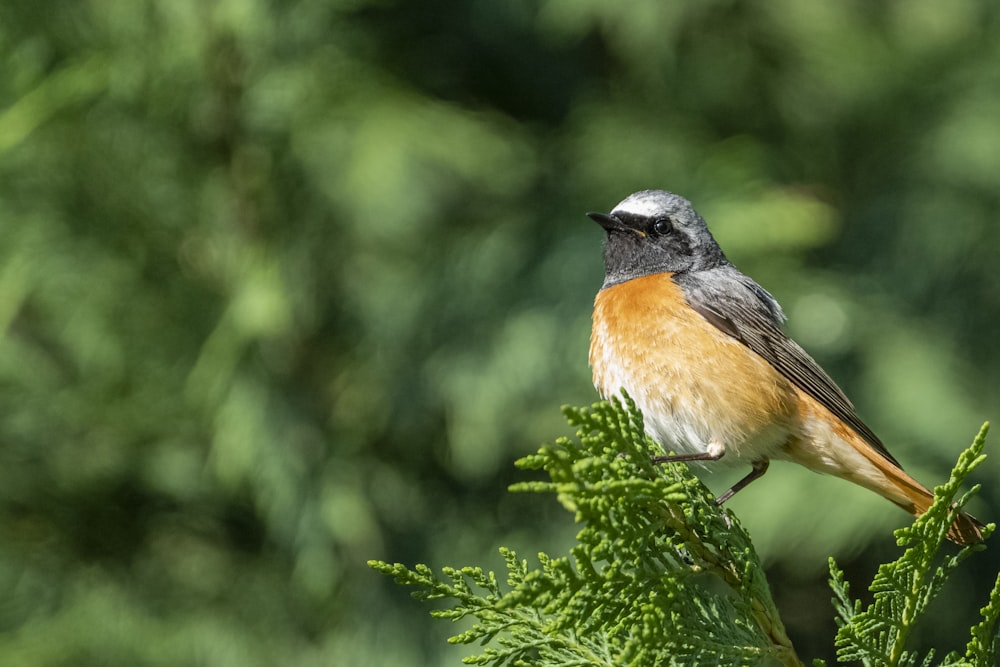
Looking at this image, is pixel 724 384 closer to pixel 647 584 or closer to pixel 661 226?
pixel 661 226

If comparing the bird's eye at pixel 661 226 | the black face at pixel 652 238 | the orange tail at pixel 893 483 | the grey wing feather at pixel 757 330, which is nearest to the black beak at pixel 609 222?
the black face at pixel 652 238

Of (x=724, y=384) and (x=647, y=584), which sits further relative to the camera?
(x=724, y=384)

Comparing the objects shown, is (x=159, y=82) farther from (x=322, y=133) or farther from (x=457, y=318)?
(x=457, y=318)

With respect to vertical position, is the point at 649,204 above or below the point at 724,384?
above

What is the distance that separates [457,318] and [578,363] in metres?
0.63

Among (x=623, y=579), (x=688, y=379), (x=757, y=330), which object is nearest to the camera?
(x=623, y=579)

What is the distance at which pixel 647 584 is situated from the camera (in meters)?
1.99

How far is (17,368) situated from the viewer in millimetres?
5344

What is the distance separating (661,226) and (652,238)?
0.16 feet

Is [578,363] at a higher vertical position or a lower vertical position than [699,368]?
higher

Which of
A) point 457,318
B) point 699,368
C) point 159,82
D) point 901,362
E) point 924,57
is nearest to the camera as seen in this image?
point 699,368

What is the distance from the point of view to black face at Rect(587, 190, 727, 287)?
3.65 metres

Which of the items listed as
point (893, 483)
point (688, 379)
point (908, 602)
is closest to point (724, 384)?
point (688, 379)

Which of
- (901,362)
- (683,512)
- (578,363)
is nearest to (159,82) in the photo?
(578,363)
